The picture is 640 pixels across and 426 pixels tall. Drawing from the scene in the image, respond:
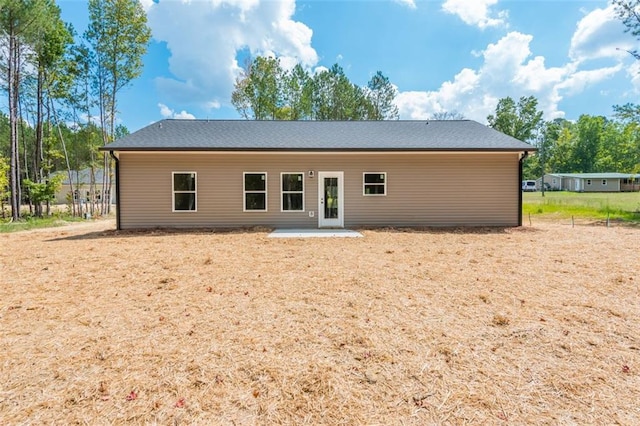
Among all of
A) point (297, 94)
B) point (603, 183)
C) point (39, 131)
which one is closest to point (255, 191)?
point (39, 131)

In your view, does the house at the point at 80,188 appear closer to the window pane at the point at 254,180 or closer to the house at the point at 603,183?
the window pane at the point at 254,180

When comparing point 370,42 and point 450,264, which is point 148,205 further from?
point 370,42

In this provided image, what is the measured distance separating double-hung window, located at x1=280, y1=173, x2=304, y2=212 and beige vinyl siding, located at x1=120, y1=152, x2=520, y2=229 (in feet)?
0.51

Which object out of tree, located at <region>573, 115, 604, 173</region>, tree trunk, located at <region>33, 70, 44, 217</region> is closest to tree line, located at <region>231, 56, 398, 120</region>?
tree trunk, located at <region>33, 70, 44, 217</region>

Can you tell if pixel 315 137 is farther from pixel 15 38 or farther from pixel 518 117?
pixel 518 117

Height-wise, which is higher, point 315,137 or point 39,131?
point 39,131

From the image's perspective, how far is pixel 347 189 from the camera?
1087cm

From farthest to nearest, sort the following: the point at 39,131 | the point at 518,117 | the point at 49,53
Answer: the point at 518,117 → the point at 39,131 → the point at 49,53

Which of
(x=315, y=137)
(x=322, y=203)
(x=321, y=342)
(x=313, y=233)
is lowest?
(x=321, y=342)

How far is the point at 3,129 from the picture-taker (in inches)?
1366

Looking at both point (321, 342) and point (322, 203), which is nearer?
point (321, 342)

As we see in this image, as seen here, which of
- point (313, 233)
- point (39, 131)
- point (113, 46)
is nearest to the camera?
point (313, 233)

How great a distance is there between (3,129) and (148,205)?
3915cm

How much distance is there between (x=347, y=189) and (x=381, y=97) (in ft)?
70.0
